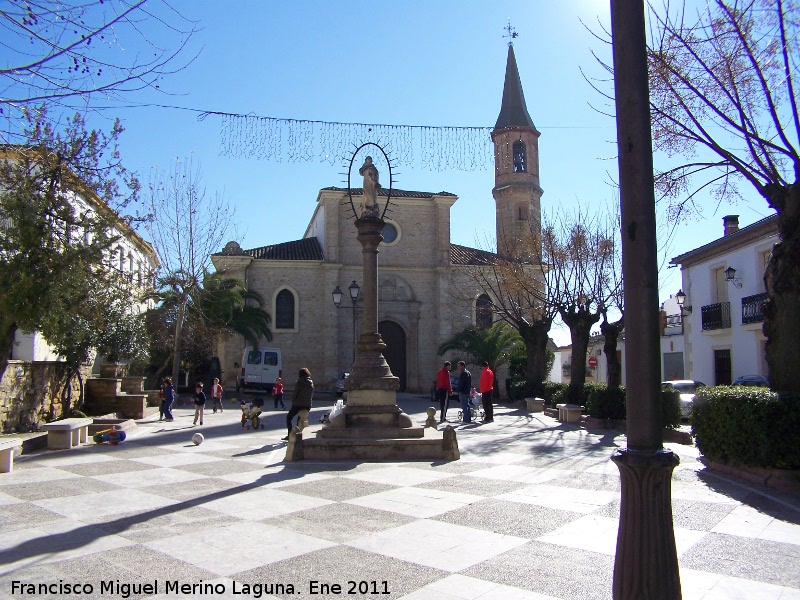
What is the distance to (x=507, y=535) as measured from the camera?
5.67m

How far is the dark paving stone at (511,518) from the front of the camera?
5891mm

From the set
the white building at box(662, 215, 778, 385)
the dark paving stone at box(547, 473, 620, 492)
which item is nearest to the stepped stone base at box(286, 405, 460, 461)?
the dark paving stone at box(547, 473, 620, 492)

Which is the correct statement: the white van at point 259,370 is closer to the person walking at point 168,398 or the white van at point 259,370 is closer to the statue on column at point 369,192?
the person walking at point 168,398

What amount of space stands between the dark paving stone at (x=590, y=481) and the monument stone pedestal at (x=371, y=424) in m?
2.11

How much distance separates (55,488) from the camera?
25.6 feet

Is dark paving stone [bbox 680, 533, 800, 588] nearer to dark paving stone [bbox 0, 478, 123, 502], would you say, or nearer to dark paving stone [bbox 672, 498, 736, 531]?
dark paving stone [bbox 672, 498, 736, 531]

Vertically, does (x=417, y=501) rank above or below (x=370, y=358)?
below

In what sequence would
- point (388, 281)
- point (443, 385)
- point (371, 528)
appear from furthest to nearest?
point (388, 281), point (443, 385), point (371, 528)

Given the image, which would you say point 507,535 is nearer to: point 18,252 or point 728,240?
point 18,252

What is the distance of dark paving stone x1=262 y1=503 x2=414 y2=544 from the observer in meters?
5.68

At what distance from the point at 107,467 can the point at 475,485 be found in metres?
5.53

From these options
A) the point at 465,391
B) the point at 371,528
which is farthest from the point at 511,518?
the point at 465,391

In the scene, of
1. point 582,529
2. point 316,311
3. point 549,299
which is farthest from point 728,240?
point 582,529

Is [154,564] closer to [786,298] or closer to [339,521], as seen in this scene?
[339,521]
